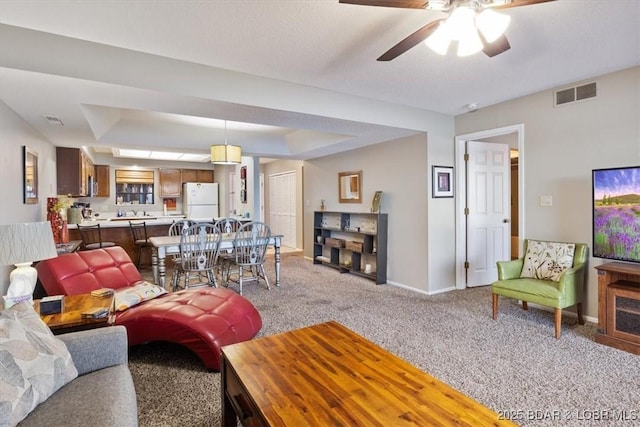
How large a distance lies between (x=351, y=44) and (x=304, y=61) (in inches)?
18.0

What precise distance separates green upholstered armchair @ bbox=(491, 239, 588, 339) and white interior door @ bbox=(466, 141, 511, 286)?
3.64 ft

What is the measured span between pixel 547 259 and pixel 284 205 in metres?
6.47

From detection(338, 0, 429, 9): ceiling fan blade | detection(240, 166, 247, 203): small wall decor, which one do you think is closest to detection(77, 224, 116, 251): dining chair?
detection(240, 166, 247, 203): small wall decor

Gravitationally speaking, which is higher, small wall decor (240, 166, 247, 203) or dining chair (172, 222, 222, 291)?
small wall decor (240, 166, 247, 203)

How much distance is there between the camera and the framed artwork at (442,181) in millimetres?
4398

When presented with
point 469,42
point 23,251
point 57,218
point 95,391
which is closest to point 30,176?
point 57,218

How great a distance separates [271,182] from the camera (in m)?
9.50

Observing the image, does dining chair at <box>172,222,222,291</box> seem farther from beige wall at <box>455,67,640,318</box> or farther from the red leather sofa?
beige wall at <box>455,67,640,318</box>

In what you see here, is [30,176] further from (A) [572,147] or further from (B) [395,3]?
(A) [572,147]

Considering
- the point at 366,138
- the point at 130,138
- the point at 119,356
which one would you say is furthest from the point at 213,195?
the point at 119,356

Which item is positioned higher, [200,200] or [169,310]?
[200,200]

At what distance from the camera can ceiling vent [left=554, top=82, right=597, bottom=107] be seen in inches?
127

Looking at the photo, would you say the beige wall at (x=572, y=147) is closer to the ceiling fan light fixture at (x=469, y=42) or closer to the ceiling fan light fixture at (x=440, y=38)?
the ceiling fan light fixture at (x=469, y=42)

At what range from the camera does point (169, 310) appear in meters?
2.48
